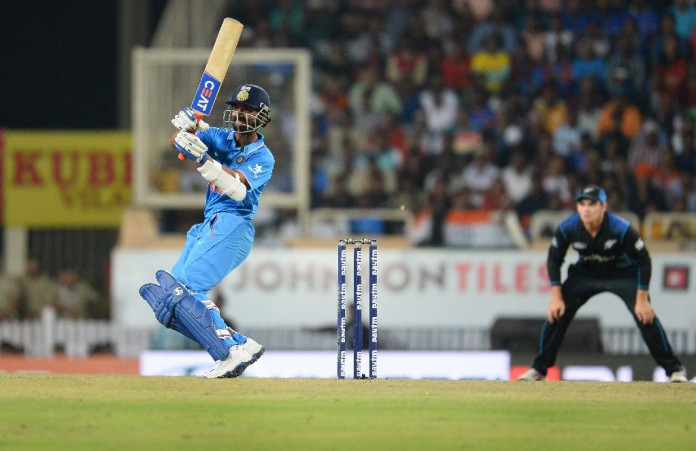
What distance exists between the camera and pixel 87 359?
15281mm

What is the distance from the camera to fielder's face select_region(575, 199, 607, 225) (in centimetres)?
1012

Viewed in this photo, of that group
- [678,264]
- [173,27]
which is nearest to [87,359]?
[173,27]

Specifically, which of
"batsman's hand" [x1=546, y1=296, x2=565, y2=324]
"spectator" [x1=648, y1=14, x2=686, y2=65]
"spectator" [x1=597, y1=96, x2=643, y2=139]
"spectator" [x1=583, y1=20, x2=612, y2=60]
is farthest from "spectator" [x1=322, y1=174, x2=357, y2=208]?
"batsman's hand" [x1=546, y1=296, x2=565, y2=324]

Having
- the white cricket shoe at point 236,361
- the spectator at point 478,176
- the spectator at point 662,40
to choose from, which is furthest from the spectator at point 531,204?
the white cricket shoe at point 236,361

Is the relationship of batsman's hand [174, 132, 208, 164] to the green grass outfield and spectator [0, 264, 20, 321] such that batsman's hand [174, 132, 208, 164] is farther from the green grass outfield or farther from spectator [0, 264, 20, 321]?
spectator [0, 264, 20, 321]

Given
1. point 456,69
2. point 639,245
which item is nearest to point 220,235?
point 639,245

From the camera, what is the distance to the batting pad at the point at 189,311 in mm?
8297

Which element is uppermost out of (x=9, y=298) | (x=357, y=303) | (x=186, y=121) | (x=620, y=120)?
(x=620, y=120)

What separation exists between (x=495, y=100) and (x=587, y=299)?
7429mm

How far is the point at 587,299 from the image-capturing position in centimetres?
1045

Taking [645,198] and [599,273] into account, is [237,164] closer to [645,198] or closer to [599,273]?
[599,273]

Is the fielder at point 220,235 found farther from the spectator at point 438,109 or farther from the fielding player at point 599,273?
the spectator at point 438,109

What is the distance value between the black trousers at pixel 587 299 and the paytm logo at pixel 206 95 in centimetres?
336

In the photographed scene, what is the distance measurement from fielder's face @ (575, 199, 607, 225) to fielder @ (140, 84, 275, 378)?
105 inches
